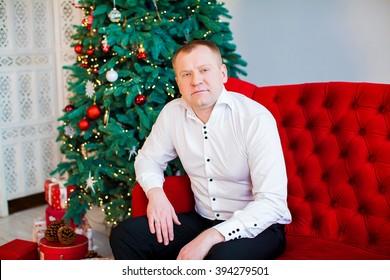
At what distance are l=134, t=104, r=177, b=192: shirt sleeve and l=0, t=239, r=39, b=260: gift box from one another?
986 millimetres

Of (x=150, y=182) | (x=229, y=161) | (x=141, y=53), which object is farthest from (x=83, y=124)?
(x=229, y=161)

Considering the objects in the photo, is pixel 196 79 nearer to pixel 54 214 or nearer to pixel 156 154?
pixel 156 154

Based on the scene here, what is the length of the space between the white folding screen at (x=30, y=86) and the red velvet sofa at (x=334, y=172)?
79.3 inches

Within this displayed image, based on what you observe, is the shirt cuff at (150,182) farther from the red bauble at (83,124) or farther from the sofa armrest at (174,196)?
the red bauble at (83,124)

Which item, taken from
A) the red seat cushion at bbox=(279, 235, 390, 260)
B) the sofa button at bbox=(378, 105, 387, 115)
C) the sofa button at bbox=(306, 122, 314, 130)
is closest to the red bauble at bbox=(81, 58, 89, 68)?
the sofa button at bbox=(306, 122, 314, 130)

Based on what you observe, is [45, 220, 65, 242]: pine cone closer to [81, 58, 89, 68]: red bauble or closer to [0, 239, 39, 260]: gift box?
[0, 239, 39, 260]: gift box

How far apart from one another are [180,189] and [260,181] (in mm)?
467

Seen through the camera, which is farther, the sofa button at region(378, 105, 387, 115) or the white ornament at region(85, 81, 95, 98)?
the white ornament at region(85, 81, 95, 98)

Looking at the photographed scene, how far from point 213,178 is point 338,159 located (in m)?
0.54

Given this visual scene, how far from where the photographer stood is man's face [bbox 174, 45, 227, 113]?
1.96 metres

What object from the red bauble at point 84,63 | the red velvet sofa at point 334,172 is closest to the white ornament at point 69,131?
the red bauble at point 84,63

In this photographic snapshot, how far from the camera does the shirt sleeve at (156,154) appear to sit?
7.13ft

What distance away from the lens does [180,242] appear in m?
2.03
